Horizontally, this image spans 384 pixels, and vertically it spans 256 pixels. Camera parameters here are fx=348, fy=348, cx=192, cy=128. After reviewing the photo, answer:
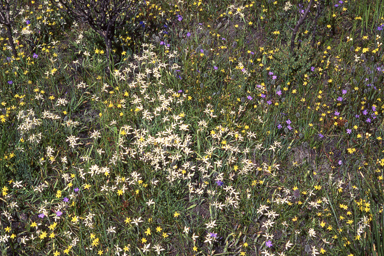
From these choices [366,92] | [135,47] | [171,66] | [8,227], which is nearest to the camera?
Answer: [8,227]

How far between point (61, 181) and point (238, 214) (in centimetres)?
221

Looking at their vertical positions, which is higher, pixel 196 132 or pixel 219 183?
pixel 196 132

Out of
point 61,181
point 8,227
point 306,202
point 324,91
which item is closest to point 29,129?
point 61,181

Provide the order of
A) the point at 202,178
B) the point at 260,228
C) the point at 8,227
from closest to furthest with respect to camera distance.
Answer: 1. the point at 8,227
2. the point at 260,228
3. the point at 202,178

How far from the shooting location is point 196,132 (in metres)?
4.75

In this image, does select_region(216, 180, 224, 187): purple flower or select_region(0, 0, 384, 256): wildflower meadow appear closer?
select_region(0, 0, 384, 256): wildflower meadow

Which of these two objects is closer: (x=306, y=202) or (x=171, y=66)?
(x=306, y=202)

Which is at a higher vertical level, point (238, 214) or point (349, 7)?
point (349, 7)

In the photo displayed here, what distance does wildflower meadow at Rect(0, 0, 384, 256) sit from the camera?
3.85 metres

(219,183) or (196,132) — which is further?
(196,132)

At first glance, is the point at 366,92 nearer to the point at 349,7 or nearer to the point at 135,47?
the point at 349,7

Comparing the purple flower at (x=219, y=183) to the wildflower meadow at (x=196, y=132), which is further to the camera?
the purple flower at (x=219, y=183)

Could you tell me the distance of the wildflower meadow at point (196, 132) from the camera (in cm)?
385

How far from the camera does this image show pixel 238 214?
3975mm
